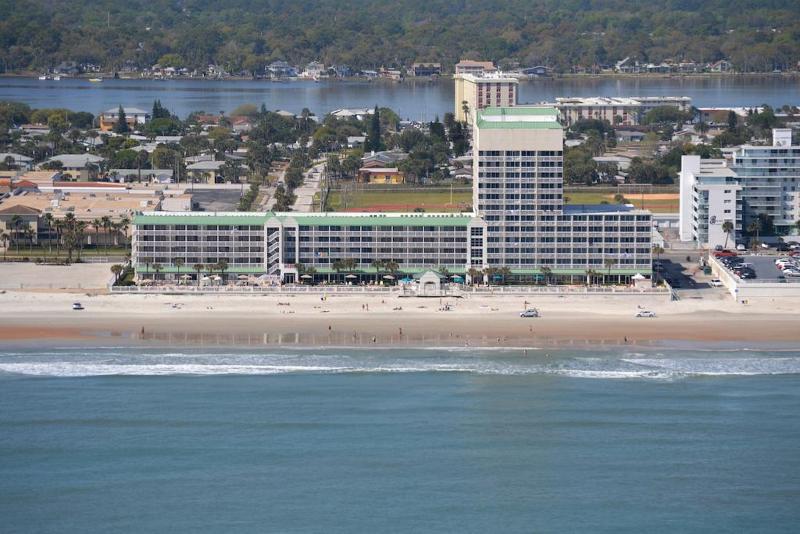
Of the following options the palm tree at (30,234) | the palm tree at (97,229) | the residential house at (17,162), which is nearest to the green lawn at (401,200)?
the palm tree at (97,229)

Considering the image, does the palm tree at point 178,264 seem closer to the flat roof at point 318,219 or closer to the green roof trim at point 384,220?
the flat roof at point 318,219

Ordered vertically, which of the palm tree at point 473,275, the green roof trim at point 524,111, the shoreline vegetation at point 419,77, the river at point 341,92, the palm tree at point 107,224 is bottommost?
the palm tree at point 473,275

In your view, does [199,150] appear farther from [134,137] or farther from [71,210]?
[71,210]

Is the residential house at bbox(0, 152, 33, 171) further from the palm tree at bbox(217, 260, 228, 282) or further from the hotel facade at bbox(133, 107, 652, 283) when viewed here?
the palm tree at bbox(217, 260, 228, 282)

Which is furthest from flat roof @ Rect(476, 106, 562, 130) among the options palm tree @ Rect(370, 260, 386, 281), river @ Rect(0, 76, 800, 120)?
river @ Rect(0, 76, 800, 120)

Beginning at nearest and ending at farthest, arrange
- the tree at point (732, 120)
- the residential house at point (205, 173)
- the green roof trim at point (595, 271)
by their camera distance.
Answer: the green roof trim at point (595, 271), the residential house at point (205, 173), the tree at point (732, 120)
